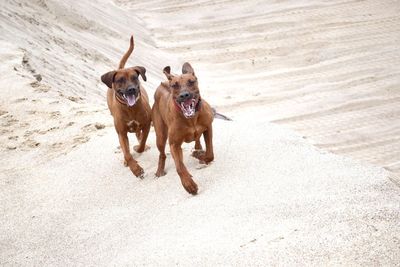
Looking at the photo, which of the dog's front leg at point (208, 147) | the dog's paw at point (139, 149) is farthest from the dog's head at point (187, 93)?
the dog's paw at point (139, 149)

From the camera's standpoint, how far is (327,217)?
137 inches

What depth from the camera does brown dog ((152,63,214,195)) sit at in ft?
13.4

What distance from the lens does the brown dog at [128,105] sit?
4.55 meters

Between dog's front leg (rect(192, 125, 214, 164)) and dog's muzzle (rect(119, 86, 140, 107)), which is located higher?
dog's muzzle (rect(119, 86, 140, 107))

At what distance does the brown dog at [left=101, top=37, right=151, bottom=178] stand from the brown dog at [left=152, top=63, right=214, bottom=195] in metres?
0.20

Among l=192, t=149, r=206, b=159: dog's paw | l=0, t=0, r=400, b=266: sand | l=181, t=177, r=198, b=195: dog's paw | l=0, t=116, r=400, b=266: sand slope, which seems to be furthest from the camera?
l=192, t=149, r=206, b=159: dog's paw

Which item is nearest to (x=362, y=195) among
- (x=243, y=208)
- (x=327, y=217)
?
(x=327, y=217)

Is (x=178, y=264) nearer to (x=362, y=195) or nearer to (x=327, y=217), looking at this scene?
(x=327, y=217)

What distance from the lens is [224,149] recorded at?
197 inches

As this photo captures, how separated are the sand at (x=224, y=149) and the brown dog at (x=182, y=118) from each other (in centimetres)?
23

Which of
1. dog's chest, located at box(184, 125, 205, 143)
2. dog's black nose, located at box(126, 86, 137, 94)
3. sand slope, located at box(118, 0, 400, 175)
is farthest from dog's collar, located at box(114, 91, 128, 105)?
sand slope, located at box(118, 0, 400, 175)

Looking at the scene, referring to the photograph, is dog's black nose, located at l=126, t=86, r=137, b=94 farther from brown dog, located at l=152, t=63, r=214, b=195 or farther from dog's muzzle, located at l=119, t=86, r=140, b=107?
brown dog, located at l=152, t=63, r=214, b=195

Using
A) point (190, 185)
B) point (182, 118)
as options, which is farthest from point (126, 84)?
point (190, 185)

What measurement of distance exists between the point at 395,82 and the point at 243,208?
506 centimetres
